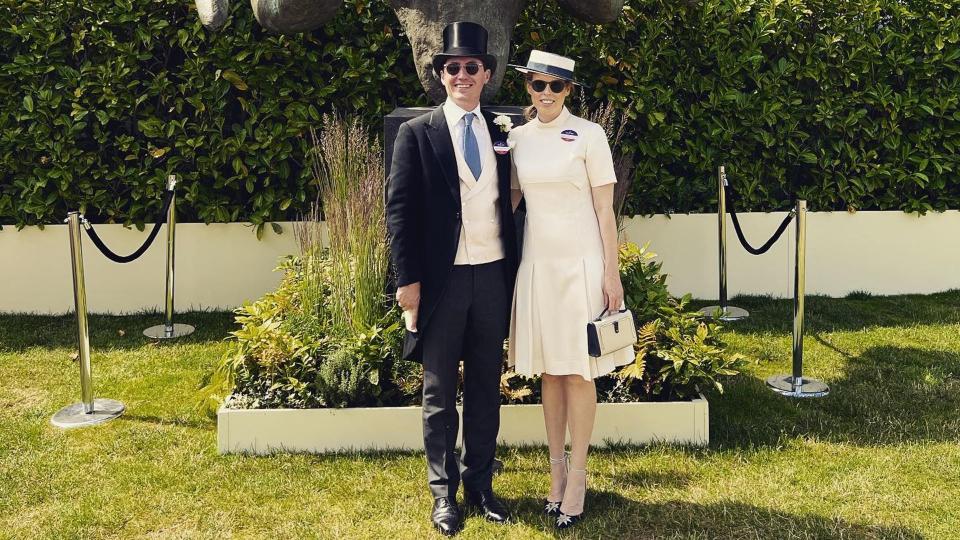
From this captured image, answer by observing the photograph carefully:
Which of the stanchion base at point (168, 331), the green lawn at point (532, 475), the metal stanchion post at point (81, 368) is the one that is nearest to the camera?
the green lawn at point (532, 475)

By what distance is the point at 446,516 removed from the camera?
2.85 m

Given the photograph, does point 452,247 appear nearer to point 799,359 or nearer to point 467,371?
point 467,371

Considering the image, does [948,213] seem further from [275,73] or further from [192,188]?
[192,188]

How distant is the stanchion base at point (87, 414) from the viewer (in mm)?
3898

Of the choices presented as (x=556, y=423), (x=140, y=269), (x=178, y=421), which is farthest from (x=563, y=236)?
(x=140, y=269)

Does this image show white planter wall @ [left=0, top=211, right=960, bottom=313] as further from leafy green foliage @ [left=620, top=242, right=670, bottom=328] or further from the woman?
the woman

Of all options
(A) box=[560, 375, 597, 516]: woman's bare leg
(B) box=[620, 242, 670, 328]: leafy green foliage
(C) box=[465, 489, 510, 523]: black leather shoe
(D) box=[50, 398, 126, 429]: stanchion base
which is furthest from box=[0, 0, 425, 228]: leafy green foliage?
(A) box=[560, 375, 597, 516]: woman's bare leg

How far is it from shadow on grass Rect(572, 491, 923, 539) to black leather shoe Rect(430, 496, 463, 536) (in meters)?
0.44


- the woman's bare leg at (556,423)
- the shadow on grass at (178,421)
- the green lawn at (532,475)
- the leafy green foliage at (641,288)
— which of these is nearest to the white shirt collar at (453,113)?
the woman's bare leg at (556,423)

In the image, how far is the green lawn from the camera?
2918 millimetres

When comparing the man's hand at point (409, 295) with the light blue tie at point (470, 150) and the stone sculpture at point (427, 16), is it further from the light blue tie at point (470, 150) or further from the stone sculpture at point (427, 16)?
the stone sculpture at point (427, 16)

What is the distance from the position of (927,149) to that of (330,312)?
4783mm

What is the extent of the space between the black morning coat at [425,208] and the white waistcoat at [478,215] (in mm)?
33

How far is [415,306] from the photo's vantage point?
2812 millimetres
